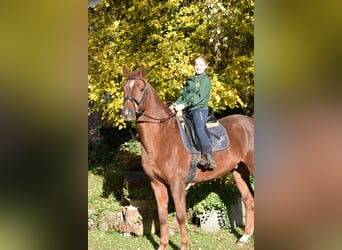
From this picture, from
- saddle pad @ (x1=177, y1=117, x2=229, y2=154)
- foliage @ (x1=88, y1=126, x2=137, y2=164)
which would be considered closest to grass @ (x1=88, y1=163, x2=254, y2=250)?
foliage @ (x1=88, y1=126, x2=137, y2=164)

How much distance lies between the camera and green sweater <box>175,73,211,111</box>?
3955 millimetres

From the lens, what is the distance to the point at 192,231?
4.96 metres

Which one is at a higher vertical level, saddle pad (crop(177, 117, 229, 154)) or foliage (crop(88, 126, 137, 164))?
saddle pad (crop(177, 117, 229, 154))

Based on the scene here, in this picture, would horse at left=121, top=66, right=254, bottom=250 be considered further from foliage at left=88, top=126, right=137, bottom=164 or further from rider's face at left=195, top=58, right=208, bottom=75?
foliage at left=88, top=126, right=137, bottom=164

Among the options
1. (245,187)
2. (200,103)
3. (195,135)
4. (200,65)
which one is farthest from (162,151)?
(245,187)

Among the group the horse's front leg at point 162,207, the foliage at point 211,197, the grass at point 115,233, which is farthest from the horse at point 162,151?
the foliage at point 211,197

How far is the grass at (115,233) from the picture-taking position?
4.44m

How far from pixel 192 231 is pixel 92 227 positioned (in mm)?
1384

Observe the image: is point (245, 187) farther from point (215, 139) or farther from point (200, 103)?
point (200, 103)

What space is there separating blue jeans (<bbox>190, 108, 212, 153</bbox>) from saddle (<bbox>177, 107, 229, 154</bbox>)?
0.16ft

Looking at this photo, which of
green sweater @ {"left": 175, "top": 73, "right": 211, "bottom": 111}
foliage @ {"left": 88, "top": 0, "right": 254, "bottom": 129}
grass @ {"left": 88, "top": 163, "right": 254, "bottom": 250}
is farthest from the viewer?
foliage @ {"left": 88, "top": 0, "right": 254, "bottom": 129}
